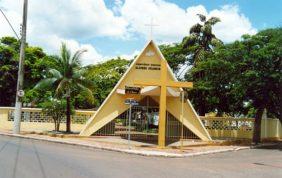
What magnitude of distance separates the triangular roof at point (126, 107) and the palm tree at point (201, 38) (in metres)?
14.5

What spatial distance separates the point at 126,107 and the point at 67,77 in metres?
5.00

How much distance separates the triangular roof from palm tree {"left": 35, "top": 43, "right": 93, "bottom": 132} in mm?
2863

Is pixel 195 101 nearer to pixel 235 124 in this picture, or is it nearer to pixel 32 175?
pixel 235 124

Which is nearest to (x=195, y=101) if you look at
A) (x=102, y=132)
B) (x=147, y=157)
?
(x=102, y=132)

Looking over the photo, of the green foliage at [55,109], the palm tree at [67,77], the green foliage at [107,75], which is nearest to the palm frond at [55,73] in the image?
the palm tree at [67,77]

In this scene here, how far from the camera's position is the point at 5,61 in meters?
53.5

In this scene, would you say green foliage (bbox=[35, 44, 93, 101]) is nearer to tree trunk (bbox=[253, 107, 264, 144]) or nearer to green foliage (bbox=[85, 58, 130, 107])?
tree trunk (bbox=[253, 107, 264, 144])

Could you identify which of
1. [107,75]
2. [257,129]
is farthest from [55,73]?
[107,75]

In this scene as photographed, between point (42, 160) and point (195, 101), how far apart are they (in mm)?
26583

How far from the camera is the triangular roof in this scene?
94.3ft

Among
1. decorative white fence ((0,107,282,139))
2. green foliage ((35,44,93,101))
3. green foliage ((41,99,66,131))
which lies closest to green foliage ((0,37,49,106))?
decorative white fence ((0,107,282,139))

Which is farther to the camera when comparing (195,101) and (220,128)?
(195,101)

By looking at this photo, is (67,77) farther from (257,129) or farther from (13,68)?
(13,68)

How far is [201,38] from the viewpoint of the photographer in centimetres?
4438
